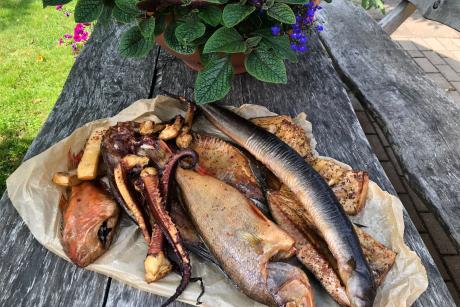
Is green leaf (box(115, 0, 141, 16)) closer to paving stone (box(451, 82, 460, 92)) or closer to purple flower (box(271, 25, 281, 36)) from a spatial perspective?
purple flower (box(271, 25, 281, 36))

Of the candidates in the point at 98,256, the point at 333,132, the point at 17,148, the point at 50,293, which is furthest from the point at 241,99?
the point at 17,148

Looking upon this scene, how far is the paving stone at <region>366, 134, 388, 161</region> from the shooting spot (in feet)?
10.7

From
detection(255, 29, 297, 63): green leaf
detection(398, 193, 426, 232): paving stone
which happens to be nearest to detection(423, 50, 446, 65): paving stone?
detection(398, 193, 426, 232): paving stone

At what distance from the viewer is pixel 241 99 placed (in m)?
1.79

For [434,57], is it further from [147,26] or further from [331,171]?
[147,26]

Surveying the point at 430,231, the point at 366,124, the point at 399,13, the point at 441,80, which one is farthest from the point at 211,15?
the point at 441,80

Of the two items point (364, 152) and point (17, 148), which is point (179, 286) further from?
point (17, 148)

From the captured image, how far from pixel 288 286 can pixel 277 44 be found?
2.54 ft

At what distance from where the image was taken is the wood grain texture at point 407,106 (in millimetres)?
1524

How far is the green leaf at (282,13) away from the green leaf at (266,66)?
0.11 metres

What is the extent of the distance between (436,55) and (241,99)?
11.9 feet

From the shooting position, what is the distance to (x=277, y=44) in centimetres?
143

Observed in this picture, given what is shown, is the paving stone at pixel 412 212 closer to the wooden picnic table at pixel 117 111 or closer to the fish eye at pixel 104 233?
the wooden picnic table at pixel 117 111

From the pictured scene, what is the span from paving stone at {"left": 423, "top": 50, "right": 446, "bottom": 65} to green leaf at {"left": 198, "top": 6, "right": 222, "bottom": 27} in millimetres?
3752
